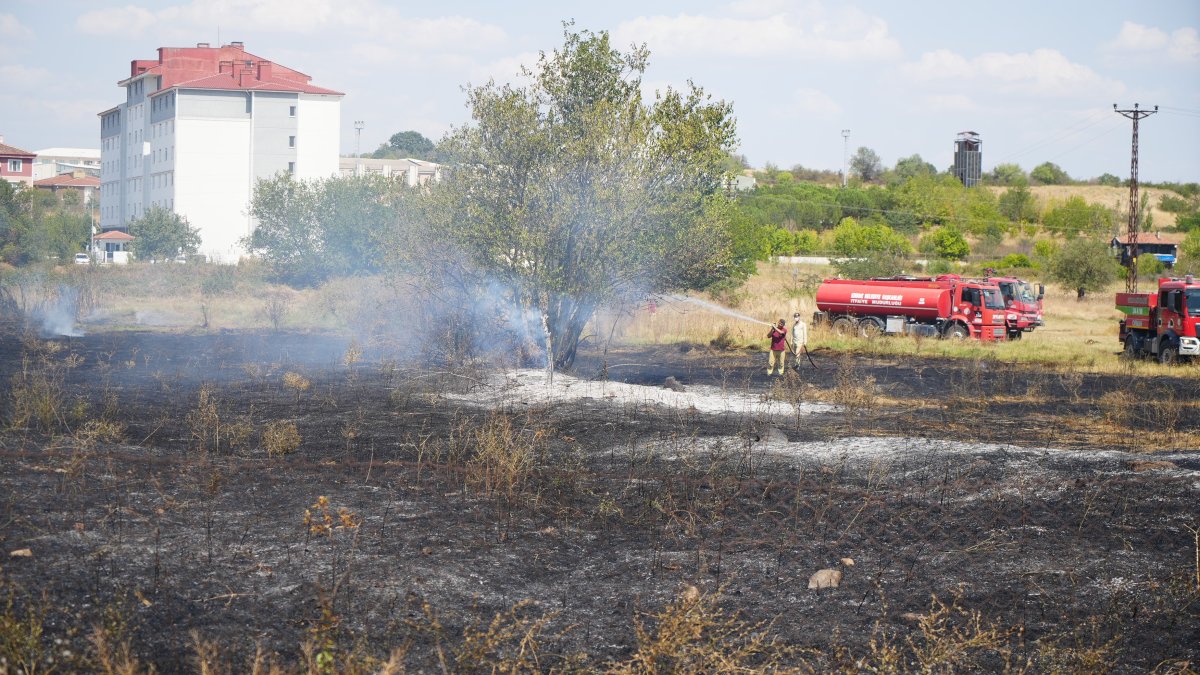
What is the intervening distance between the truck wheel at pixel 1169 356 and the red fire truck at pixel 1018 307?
7.69 metres

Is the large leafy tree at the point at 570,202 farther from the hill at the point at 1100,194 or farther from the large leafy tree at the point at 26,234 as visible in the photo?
the hill at the point at 1100,194

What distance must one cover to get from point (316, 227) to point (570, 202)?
39245 millimetres

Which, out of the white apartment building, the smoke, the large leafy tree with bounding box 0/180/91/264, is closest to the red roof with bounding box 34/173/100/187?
the white apartment building

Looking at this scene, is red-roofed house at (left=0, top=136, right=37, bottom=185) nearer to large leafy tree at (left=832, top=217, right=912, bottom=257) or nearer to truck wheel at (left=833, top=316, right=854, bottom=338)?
large leafy tree at (left=832, top=217, right=912, bottom=257)

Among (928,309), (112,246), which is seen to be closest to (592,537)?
(928,309)

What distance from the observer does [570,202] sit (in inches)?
803

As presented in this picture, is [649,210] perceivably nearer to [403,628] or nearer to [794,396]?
[794,396]

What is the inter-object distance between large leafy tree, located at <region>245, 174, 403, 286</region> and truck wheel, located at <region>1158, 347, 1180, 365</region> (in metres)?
37.5

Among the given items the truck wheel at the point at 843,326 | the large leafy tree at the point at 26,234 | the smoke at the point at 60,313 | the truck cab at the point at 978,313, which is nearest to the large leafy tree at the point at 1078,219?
the truck cab at the point at 978,313

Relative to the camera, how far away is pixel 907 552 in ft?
29.0

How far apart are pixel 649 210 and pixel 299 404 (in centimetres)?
784

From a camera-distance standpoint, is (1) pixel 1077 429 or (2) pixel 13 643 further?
(1) pixel 1077 429

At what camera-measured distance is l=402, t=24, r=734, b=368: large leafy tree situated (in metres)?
20.5

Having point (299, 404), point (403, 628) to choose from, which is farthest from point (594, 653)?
point (299, 404)
